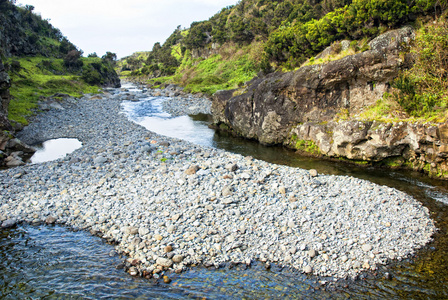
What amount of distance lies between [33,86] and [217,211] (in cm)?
5579

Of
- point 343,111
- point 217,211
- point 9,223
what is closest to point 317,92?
point 343,111

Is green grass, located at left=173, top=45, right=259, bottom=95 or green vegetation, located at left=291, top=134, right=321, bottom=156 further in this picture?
green grass, located at left=173, top=45, right=259, bottom=95

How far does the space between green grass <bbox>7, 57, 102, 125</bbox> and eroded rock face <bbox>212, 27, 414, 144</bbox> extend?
2818 centimetres

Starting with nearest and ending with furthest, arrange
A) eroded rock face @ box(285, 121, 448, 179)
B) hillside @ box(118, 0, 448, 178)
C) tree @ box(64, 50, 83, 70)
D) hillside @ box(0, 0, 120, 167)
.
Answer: eroded rock face @ box(285, 121, 448, 179)
hillside @ box(118, 0, 448, 178)
hillside @ box(0, 0, 120, 167)
tree @ box(64, 50, 83, 70)

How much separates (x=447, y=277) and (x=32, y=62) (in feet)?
296

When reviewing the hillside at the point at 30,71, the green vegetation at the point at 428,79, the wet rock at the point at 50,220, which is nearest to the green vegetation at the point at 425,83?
the green vegetation at the point at 428,79

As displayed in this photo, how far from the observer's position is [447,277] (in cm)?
994

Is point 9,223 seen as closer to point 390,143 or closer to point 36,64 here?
point 390,143

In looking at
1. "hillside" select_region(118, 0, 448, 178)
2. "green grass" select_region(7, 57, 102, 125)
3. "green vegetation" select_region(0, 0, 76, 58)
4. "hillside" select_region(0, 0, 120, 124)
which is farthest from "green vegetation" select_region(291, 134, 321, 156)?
"green vegetation" select_region(0, 0, 76, 58)

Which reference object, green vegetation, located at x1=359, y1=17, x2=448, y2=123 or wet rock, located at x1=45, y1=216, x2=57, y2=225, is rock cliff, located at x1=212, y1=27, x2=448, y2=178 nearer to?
green vegetation, located at x1=359, y1=17, x2=448, y2=123

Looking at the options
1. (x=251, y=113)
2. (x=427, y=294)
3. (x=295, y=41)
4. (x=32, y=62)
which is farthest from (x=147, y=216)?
(x=32, y=62)

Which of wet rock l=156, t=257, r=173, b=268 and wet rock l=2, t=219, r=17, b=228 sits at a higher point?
wet rock l=2, t=219, r=17, b=228

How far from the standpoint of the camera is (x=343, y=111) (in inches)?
925

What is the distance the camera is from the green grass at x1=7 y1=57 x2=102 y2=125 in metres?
39.2
